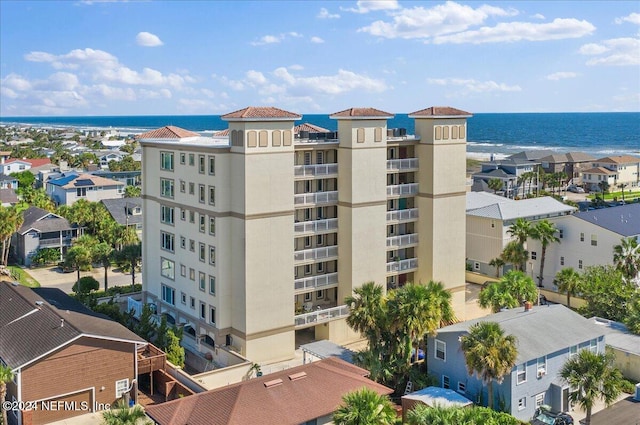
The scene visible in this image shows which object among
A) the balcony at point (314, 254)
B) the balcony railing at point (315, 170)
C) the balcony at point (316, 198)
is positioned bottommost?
the balcony at point (314, 254)

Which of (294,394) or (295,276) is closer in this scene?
(294,394)

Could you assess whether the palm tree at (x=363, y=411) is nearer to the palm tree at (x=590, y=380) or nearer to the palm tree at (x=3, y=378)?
the palm tree at (x=590, y=380)

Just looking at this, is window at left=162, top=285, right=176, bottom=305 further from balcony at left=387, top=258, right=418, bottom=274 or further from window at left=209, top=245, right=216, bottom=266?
balcony at left=387, top=258, right=418, bottom=274

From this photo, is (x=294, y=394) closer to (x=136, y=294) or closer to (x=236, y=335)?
(x=236, y=335)

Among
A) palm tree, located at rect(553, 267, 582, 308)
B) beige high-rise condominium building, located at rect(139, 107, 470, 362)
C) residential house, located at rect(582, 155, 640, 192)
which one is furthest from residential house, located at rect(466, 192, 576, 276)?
residential house, located at rect(582, 155, 640, 192)

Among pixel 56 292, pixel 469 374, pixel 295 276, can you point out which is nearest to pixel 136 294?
pixel 56 292

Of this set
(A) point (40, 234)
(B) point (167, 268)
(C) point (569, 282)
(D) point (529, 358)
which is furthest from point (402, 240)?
(A) point (40, 234)

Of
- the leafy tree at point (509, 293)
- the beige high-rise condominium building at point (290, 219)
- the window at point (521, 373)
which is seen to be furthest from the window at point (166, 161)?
the window at point (521, 373)
